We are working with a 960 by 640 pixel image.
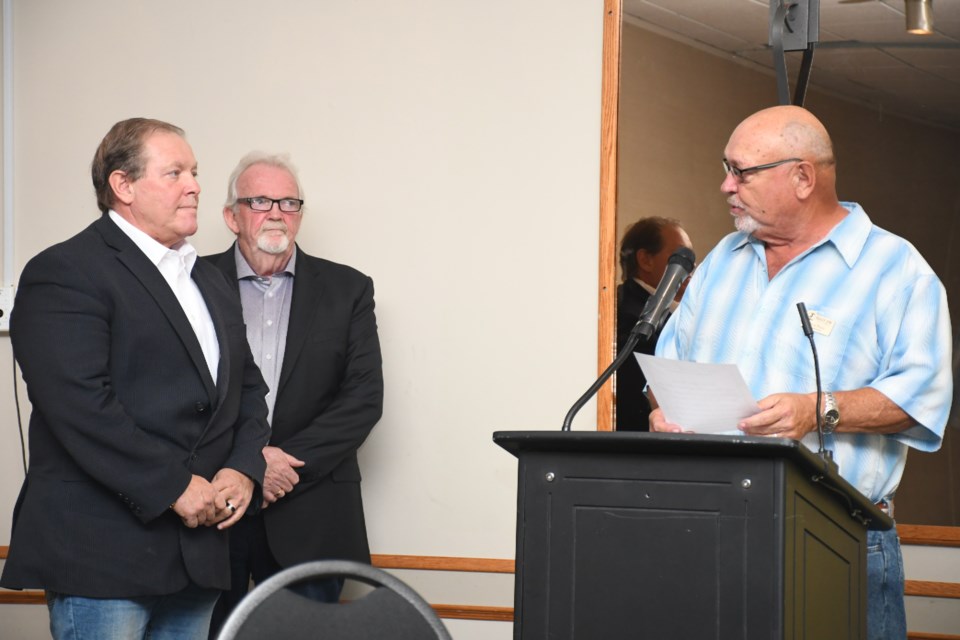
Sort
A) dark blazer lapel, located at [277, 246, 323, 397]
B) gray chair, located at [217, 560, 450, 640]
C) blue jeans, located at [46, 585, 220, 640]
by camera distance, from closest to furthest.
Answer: gray chair, located at [217, 560, 450, 640], blue jeans, located at [46, 585, 220, 640], dark blazer lapel, located at [277, 246, 323, 397]

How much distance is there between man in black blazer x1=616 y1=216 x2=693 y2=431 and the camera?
3539 millimetres

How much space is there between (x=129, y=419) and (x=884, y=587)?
62.2 inches

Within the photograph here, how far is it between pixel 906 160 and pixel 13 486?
323 centimetres

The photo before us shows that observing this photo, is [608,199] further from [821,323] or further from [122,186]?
[122,186]

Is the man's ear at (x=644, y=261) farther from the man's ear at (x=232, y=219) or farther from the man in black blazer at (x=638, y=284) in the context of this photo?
the man's ear at (x=232, y=219)

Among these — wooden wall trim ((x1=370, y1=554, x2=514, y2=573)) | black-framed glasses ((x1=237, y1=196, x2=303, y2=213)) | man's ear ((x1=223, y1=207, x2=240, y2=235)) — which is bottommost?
wooden wall trim ((x1=370, y1=554, x2=514, y2=573))

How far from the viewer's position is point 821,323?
7.86 feet

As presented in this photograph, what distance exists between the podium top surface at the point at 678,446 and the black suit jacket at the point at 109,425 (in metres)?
1.01

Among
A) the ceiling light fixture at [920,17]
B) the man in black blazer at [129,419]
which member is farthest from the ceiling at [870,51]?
the man in black blazer at [129,419]

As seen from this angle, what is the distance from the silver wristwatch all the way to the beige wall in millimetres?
1444

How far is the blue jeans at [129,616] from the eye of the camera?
8.01 feet

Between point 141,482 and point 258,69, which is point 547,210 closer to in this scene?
point 258,69

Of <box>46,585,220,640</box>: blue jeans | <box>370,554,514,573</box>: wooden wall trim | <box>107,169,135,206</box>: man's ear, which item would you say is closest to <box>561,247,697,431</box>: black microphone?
<box>46,585,220,640</box>: blue jeans

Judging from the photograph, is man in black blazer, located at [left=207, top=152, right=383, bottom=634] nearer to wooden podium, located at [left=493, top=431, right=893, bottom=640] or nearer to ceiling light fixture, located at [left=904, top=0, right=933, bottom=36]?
wooden podium, located at [left=493, top=431, right=893, bottom=640]
